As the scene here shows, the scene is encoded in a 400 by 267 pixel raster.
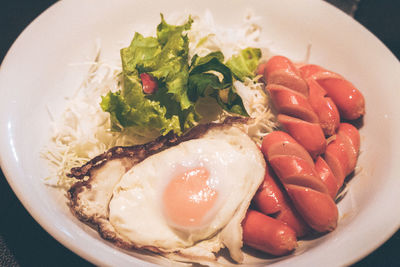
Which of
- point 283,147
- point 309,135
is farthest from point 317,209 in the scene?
point 309,135

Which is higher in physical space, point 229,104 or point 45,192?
point 229,104

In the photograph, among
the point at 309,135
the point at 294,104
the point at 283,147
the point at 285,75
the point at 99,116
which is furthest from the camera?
the point at 99,116

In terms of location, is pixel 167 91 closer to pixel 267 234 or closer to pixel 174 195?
pixel 174 195

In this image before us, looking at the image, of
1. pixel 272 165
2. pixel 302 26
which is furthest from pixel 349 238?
pixel 302 26

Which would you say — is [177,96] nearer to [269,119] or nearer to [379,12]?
[269,119]

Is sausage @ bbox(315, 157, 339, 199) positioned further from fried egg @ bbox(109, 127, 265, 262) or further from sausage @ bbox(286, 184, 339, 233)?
fried egg @ bbox(109, 127, 265, 262)

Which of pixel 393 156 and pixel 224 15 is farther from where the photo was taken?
pixel 224 15

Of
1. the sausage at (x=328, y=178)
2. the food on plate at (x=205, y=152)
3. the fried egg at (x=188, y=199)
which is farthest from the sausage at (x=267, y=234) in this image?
the sausage at (x=328, y=178)
